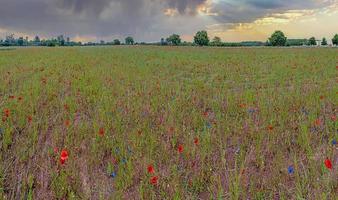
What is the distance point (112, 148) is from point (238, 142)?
1882mm

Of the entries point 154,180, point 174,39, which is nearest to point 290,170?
point 154,180

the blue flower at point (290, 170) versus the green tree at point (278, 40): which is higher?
the green tree at point (278, 40)

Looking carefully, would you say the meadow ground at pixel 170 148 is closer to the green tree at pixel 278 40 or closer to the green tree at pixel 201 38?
the green tree at pixel 201 38

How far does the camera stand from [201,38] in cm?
13275

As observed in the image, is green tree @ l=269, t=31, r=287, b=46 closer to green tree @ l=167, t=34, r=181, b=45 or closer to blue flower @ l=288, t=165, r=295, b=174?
green tree @ l=167, t=34, r=181, b=45

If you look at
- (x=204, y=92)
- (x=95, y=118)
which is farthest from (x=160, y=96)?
(x=95, y=118)

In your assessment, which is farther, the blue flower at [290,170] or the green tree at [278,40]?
the green tree at [278,40]

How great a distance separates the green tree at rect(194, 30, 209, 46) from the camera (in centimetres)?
13212

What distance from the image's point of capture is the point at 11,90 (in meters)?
8.06

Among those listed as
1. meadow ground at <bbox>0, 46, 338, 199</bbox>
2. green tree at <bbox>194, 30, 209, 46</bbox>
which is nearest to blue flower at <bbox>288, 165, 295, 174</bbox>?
meadow ground at <bbox>0, 46, 338, 199</bbox>

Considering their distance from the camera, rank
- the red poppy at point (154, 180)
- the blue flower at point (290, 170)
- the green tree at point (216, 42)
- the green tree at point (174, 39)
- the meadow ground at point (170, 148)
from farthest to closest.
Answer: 1. the green tree at point (174, 39)
2. the green tree at point (216, 42)
3. the blue flower at point (290, 170)
4. the meadow ground at point (170, 148)
5. the red poppy at point (154, 180)

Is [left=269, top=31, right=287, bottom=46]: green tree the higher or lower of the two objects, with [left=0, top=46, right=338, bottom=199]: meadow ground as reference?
higher

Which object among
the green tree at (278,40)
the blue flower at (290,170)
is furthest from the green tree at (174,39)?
the blue flower at (290,170)

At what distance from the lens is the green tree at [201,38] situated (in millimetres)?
132125
